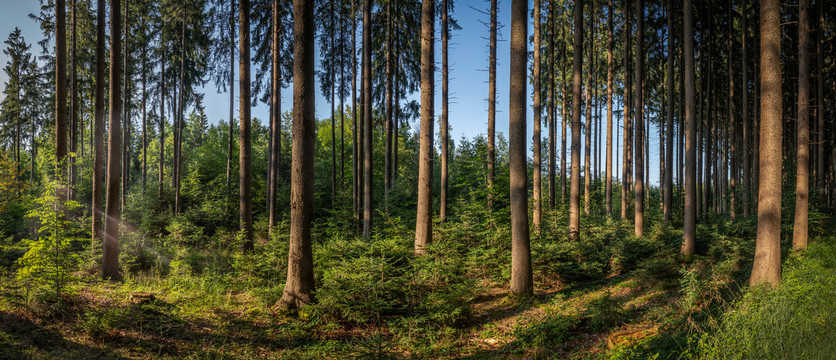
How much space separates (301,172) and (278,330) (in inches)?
128

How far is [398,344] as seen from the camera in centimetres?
602

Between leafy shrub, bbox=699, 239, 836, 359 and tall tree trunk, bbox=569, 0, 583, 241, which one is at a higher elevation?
tall tree trunk, bbox=569, 0, 583, 241

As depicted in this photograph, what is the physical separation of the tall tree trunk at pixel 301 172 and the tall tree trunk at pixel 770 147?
29.5ft

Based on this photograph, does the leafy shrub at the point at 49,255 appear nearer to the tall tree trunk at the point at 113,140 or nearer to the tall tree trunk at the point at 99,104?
the tall tree trunk at the point at 113,140

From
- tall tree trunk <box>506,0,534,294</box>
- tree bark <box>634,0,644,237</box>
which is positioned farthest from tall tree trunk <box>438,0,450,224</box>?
tall tree trunk <box>506,0,534,294</box>

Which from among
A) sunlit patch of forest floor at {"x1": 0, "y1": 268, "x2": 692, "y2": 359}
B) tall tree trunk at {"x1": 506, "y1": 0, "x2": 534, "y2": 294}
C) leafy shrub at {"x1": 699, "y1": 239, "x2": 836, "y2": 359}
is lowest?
sunlit patch of forest floor at {"x1": 0, "y1": 268, "x2": 692, "y2": 359}

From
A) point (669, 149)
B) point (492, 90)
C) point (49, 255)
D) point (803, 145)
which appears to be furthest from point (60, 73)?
point (803, 145)

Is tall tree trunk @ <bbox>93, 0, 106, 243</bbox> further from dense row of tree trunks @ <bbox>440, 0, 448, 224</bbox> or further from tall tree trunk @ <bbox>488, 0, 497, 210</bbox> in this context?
tall tree trunk @ <bbox>488, 0, 497, 210</bbox>

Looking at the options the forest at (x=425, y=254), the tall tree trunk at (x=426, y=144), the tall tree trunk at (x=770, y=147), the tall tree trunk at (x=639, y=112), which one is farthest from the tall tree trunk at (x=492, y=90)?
the tall tree trunk at (x=770, y=147)

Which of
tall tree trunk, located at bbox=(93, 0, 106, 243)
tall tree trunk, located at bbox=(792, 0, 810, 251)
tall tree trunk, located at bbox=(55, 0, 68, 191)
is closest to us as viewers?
tall tree trunk, located at bbox=(792, 0, 810, 251)

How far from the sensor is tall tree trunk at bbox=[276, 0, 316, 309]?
7.46 metres

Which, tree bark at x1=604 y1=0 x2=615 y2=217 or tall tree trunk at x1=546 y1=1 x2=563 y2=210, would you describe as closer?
tall tree trunk at x1=546 y1=1 x2=563 y2=210

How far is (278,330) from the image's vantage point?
21.9ft

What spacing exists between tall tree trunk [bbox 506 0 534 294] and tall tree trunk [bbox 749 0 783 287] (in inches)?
166
